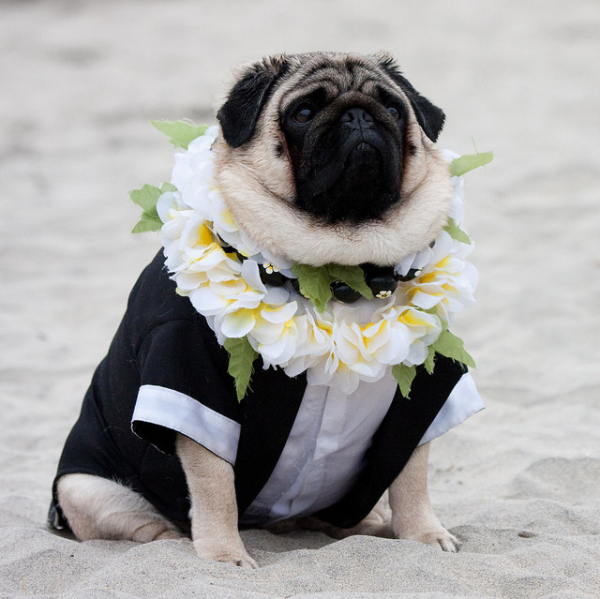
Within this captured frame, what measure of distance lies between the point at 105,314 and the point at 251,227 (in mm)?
2918

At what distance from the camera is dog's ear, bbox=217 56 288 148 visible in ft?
8.61

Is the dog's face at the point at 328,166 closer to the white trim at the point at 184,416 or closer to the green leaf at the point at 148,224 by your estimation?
the green leaf at the point at 148,224

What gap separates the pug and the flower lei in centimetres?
5

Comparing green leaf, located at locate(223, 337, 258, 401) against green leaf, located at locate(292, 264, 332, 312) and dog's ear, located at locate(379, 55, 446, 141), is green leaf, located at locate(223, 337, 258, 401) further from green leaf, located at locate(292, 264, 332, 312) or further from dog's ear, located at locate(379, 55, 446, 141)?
dog's ear, located at locate(379, 55, 446, 141)

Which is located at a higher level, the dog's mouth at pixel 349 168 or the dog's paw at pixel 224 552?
the dog's mouth at pixel 349 168

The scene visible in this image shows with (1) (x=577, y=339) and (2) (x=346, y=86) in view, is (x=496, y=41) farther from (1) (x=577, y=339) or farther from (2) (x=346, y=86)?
(2) (x=346, y=86)

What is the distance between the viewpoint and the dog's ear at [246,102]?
262 centimetres

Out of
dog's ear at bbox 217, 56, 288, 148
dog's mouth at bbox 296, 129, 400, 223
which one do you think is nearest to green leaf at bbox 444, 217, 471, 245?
dog's mouth at bbox 296, 129, 400, 223

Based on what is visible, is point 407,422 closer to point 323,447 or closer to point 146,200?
point 323,447

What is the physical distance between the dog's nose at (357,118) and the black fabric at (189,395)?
68 centimetres

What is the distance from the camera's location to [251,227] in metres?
2.55

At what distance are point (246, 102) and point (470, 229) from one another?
3.53 meters

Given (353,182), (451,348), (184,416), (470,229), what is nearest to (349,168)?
(353,182)

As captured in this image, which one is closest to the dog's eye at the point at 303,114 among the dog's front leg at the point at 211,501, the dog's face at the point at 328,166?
the dog's face at the point at 328,166
